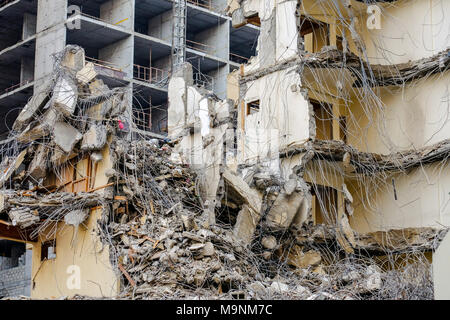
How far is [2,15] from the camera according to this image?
1799 inches

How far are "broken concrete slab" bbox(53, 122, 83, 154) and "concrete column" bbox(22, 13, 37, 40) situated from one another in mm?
25281

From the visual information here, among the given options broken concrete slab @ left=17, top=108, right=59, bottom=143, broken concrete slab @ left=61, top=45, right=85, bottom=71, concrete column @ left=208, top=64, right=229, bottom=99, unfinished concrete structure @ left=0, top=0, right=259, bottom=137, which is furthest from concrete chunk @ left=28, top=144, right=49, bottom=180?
concrete column @ left=208, top=64, right=229, bottom=99

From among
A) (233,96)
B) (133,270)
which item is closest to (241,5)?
(233,96)

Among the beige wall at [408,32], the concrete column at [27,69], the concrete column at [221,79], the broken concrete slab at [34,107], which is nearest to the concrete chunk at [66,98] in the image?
the broken concrete slab at [34,107]

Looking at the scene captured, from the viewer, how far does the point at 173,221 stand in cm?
2002

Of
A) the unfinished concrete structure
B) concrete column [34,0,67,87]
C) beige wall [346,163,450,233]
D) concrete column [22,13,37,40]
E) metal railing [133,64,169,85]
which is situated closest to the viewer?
beige wall [346,163,450,233]

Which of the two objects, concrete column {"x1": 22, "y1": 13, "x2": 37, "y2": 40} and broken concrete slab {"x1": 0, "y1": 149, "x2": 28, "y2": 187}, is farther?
concrete column {"x1": 22, "y1": 13, "x2": 37, "y2": 40}

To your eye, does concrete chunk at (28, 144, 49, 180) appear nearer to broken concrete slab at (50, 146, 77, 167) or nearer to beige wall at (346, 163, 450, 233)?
broken concrete slab at (50, 146, 77, 167)

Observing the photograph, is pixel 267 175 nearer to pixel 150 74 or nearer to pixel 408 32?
pixel 408 32

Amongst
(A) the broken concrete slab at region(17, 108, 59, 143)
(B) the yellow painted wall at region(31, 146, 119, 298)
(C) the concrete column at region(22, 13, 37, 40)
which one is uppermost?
(C) the concrete column at region(22, 13, 37, 40)

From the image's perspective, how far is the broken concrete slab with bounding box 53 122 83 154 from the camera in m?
20.5

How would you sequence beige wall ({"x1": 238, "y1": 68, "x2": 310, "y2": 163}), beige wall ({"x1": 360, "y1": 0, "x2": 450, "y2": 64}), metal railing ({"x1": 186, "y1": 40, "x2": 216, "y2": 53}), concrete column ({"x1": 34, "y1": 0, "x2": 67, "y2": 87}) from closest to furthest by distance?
beige wall ({"x1": 238, "y1": 68, "x2": 310, "y2": 163}) → beige wall ({"x1": 360, "y1": 0, "x2": 450, "y2": 64}) → concrete column ({"x1": 34, "y1": 0, "x2": 67, "y2": 87}) → metal railing ({"x1": 186, "y1": 40, "x2": 216, "y2": 53})

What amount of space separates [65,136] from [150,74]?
84.1 ft

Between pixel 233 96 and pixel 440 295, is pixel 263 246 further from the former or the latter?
pixel 233 96
